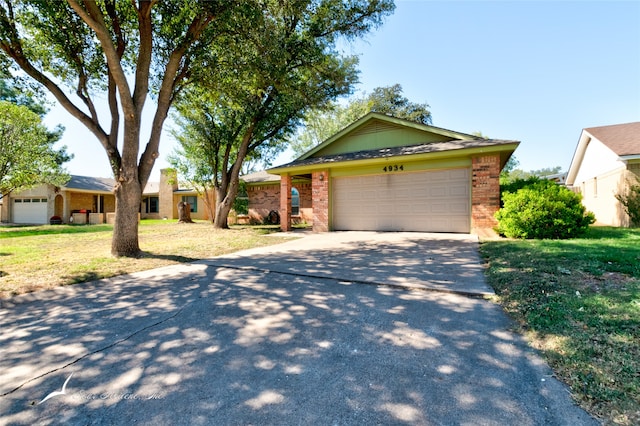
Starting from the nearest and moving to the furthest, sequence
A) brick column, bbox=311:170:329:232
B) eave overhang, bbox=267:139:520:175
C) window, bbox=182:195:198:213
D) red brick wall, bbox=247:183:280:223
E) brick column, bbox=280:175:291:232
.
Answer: eave overhang, bbox=267:139:520:175, brick column, bbox=311:170:329:232, brick column, bbox=280:175:291:232, red brick wall, bbox=247:183:280:223, window, bbox=182:195:198:213

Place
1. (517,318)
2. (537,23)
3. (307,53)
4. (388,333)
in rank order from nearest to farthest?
1. (388,333)
2. (517,318)
3. (537,23)
4. (307,53)

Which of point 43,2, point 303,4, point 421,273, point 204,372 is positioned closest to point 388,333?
point 204,372

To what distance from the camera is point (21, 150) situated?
16.0 metres

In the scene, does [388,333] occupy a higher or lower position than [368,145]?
lower

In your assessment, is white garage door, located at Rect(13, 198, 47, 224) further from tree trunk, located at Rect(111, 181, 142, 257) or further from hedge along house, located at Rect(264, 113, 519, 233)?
tree trunk, located at Rect(111, 181, 142, 257)

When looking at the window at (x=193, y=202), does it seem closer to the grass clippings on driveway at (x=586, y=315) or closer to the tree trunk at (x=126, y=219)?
the tree trunk at (x=126, y=219)

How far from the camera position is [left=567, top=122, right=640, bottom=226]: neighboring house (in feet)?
34.9

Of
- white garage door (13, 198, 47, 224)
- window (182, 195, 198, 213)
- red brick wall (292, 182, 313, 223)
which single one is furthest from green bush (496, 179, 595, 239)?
white garage door (13, 198, 47, 224)

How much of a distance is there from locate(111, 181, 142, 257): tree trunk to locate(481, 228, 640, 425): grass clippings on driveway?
746cm

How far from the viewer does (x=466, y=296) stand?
351 centimetres

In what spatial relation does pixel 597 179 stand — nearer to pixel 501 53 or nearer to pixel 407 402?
pixel 501 53

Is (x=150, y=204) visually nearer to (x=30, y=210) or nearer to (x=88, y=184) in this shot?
(x=88, y=184)

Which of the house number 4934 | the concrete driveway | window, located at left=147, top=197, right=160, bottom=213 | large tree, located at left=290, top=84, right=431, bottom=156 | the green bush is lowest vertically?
→ the concrete driveway

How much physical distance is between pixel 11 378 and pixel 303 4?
9.10m
